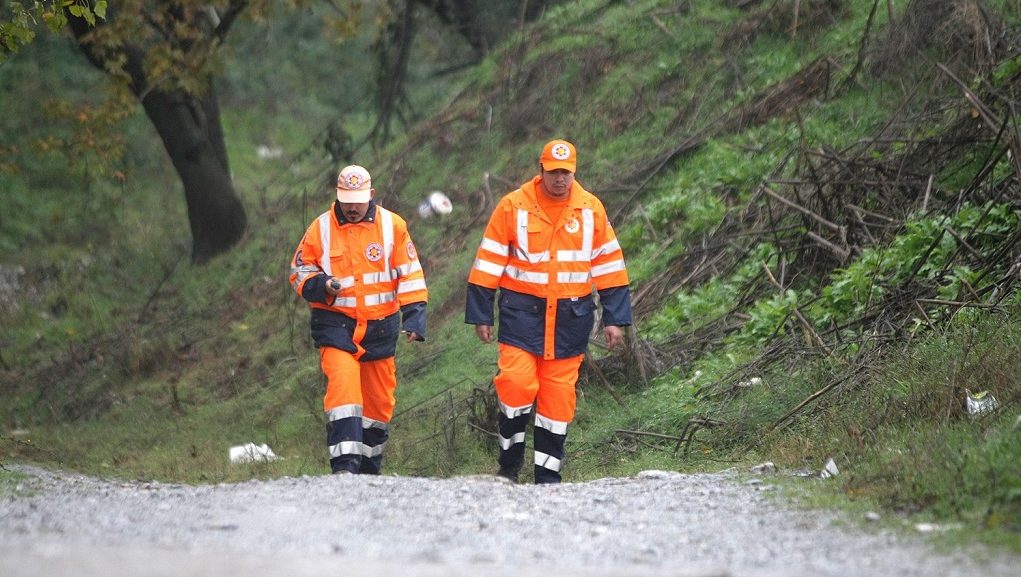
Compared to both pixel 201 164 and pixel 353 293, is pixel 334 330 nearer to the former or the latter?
pixel 353 293

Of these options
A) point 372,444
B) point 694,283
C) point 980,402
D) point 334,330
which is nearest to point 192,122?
point 694,283

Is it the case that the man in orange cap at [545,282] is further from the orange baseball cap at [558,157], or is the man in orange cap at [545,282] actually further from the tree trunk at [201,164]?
the tree trunk at [201,164]

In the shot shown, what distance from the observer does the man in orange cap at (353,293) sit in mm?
8180

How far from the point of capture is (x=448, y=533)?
224 inches

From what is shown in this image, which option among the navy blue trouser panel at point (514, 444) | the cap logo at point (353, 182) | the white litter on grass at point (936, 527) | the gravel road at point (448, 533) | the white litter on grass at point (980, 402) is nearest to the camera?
the gravel road at point (448, 533)

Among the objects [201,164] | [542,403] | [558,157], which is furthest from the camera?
[201,164]

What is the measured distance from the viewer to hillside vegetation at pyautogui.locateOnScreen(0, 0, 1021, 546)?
7.73 m

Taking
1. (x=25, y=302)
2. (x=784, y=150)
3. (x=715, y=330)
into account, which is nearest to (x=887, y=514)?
(x=715, y=330)

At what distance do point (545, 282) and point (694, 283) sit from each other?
3.50 meters

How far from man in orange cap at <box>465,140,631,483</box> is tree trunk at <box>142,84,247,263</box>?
414 inches

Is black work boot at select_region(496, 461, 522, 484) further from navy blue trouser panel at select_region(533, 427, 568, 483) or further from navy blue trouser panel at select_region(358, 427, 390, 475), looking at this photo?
navy blue trouser panel at select_region(358, 427, 390, 475)

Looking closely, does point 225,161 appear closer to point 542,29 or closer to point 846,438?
point 542,29

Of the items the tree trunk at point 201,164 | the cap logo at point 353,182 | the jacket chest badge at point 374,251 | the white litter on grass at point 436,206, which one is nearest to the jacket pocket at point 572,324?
the jacket chest badge at point 374,251

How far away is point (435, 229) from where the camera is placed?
15727 mm
